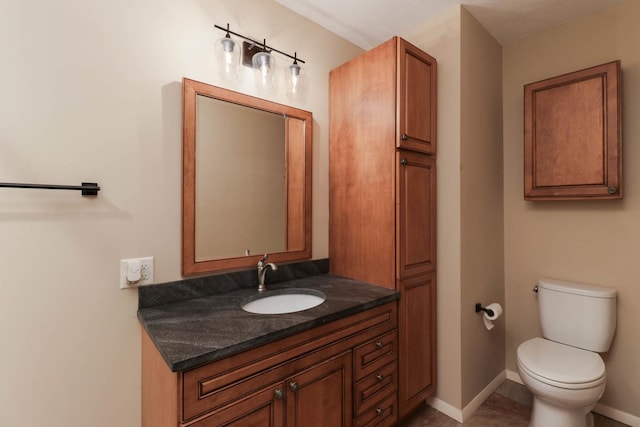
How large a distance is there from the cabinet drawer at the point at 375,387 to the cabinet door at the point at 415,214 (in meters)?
0.49

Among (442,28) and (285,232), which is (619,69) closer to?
(442,28)

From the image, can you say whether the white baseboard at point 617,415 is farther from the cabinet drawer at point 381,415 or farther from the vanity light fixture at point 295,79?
the vanity light fixture at point 295,79

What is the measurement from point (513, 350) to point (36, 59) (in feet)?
10.5

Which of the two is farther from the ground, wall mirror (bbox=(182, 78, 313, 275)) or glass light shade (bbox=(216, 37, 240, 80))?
glass light shade (bbox=(216, 37, 240, 80))

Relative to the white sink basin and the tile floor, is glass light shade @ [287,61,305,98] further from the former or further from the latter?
the tile floor

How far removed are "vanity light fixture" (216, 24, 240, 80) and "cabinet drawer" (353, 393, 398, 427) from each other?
1799mm

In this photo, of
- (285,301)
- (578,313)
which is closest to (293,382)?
(285,301)

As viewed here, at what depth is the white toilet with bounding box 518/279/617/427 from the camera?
1.46 m

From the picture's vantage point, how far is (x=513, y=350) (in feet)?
7.42

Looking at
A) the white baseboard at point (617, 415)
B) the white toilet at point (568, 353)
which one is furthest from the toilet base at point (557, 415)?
the white baseboard at point (617, 415)

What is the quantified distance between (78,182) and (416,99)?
5.55ft

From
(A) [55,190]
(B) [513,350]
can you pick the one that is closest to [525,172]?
(B) [513,350]

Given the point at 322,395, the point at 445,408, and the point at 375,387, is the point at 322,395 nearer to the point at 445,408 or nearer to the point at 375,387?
the point at 375,387

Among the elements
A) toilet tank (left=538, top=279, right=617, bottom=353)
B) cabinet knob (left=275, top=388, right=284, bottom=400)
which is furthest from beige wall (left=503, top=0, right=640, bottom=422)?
cabinet knob (left=275, top=388, right=284, bottom=400)
